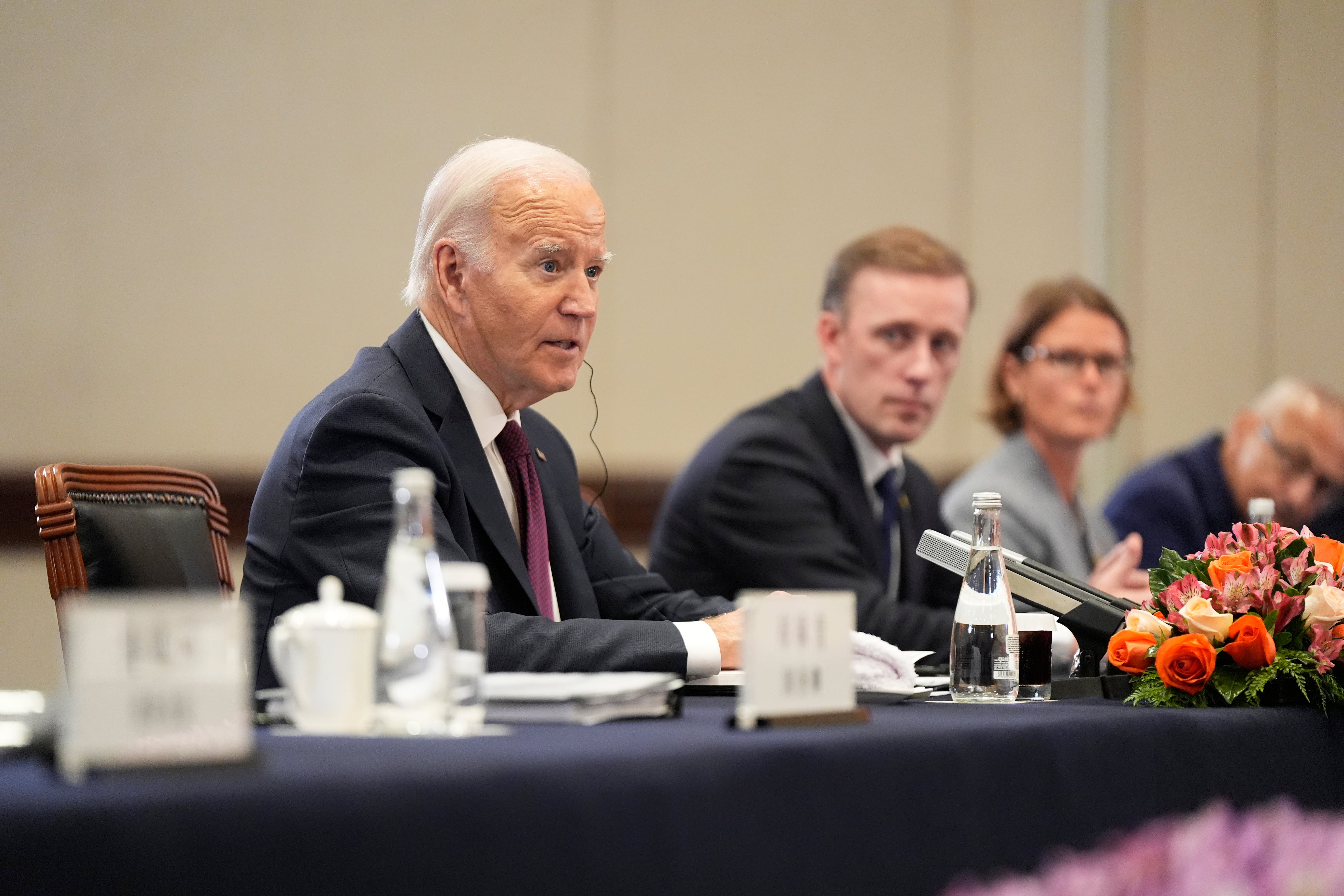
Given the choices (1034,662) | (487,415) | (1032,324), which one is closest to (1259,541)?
(1034,662)

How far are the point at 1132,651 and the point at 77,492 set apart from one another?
4.31 feet

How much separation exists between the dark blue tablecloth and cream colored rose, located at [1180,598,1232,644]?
0.50ft

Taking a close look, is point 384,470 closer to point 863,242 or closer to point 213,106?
point 863,242

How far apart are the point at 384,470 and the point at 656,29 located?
11.1ft

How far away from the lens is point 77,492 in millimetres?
1781

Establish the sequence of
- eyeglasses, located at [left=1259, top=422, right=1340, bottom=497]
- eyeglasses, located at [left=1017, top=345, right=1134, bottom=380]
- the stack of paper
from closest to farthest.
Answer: the stack of paper, eyeglasses, located at [left=1017, top=345, right=1134, bottom=380], eyeglasses, located at [left=1259, top=422, right=1340, bottom=497]

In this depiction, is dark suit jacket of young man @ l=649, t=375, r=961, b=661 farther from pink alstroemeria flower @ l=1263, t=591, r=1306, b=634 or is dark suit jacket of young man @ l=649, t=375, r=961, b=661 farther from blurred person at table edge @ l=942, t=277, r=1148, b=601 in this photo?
pink alstroemeria flower @ l=1263, t=591, r=1306, b=634

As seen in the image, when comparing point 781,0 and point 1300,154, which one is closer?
point 781,0

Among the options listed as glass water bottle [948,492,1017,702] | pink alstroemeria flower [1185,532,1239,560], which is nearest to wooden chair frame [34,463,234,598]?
glass water bottle [948,492,1017,702]

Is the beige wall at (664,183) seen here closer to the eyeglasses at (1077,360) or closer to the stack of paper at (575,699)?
the eyeglasses at (1077,360)

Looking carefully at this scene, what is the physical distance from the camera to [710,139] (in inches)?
191

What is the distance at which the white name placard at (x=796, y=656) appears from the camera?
1.10 metres

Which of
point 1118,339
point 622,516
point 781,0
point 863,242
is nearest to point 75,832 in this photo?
point 863,242

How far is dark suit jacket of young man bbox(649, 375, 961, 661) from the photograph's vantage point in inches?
107
